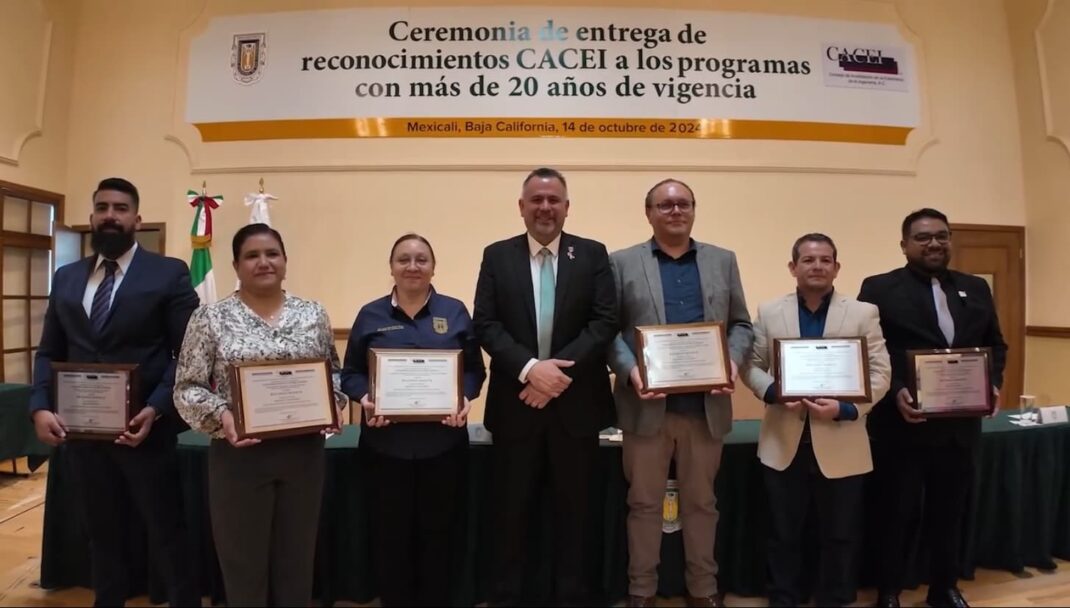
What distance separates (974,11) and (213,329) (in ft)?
21.5

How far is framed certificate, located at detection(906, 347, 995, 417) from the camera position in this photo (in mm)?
1979

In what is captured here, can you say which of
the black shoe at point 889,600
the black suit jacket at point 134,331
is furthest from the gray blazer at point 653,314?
the black suit jacket at point 134,331

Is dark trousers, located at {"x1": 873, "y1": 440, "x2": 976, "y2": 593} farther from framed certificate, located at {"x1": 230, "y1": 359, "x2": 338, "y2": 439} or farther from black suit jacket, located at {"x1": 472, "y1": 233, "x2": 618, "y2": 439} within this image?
framed certificate, located at {"x1": 230, "y1": 359, "x2": 338, "y2": 439}

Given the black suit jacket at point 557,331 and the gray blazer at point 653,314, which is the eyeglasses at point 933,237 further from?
the black suit jacket at point 557,331

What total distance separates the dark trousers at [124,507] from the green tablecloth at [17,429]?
2615mm

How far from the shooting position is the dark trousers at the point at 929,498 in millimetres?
2062

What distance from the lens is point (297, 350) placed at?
1627 mm

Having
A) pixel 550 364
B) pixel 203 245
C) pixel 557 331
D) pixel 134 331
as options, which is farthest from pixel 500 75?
pixel 134 331

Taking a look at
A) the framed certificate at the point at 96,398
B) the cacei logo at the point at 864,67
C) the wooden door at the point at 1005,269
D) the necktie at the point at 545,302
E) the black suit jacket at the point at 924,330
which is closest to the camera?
the framed certificate at the point at 96,398

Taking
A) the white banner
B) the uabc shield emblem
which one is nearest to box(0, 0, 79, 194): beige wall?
the white banner

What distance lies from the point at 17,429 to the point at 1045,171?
27.4ft

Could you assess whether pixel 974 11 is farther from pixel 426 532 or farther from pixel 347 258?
pixel 426 532

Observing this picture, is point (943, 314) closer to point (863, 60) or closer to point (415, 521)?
point (415, 521)

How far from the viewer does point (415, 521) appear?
186 cm
